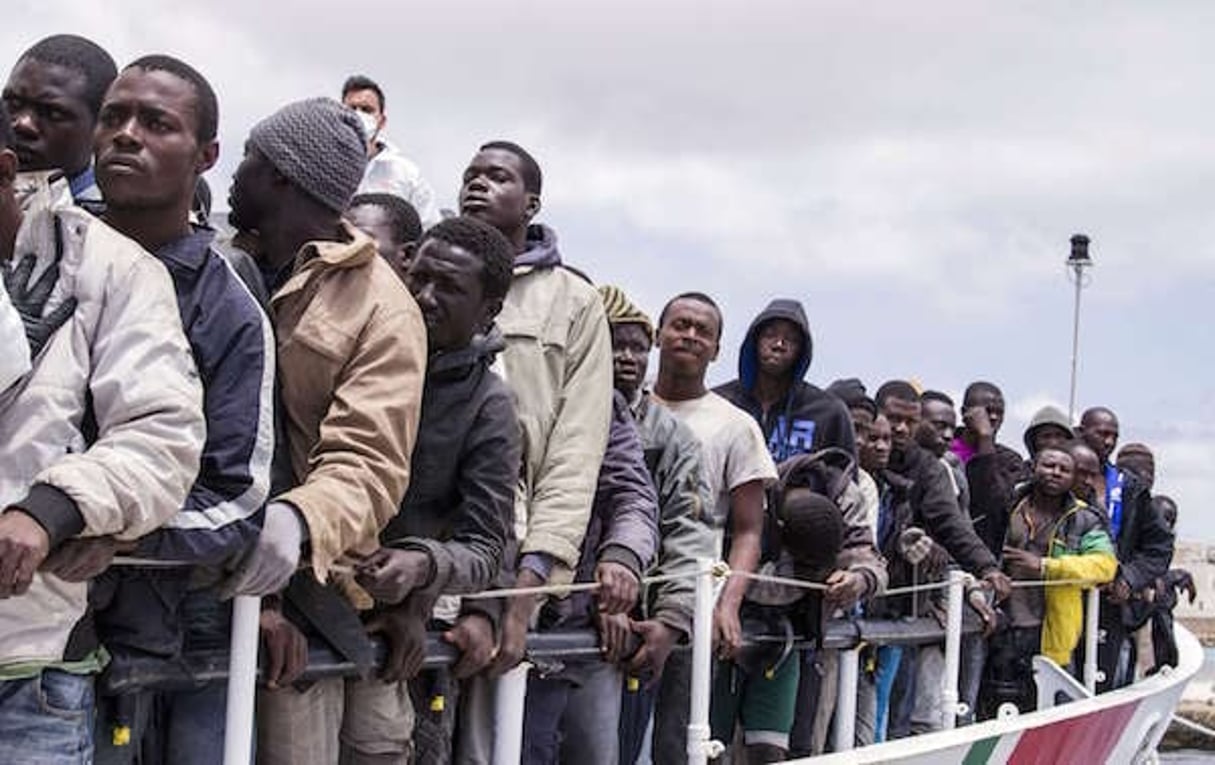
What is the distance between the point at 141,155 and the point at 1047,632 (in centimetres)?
651

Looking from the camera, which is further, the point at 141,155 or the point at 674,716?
the point at 674,716

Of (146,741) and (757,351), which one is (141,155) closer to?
(146,741)

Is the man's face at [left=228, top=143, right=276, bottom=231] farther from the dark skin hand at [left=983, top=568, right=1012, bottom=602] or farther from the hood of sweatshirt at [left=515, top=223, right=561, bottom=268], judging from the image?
the dark skin hand at [left=983, top=568, right=1012, bottom=602]

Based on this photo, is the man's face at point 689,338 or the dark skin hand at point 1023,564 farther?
the dark skin hand at point 1023,564

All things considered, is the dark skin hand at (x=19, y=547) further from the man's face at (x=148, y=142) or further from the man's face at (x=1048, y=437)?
the man's face at (x=1048, y=437)

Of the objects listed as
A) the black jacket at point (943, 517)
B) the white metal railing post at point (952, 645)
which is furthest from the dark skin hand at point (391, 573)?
the black jacket at point (943, 517)

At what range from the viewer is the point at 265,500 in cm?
340

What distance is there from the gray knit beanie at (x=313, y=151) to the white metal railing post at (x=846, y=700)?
127 inches

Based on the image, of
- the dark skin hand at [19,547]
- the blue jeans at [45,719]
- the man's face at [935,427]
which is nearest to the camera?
the dark skin hand at [19,547]

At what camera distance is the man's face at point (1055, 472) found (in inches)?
361

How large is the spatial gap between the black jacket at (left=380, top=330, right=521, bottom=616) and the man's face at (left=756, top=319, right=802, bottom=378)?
272cm

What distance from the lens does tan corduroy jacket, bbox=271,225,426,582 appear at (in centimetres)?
373

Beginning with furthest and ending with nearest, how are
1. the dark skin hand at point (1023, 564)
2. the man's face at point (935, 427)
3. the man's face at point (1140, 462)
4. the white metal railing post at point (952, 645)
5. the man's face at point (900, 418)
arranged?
the man's face at point (1140, 462) < the dark skin hand at point (1023, 564) < the man's face at point (935, 427) < the man's face at point (900, 418) < the white metal railing post at point (952, 645)

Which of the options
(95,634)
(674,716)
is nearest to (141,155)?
(95,634)
